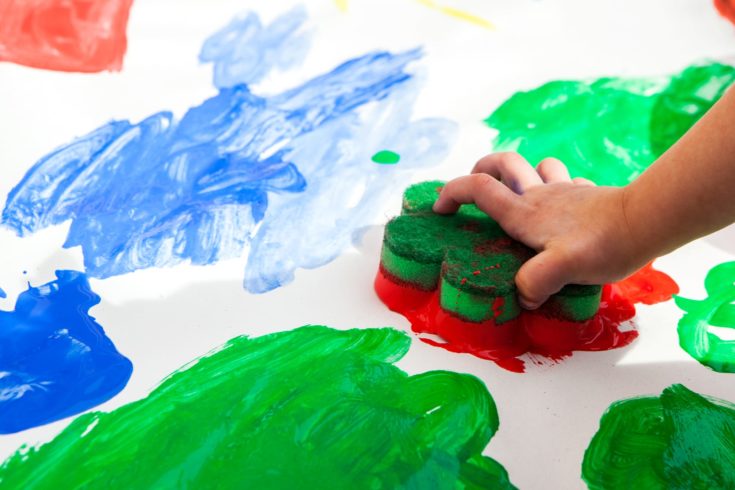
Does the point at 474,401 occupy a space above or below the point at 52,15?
below

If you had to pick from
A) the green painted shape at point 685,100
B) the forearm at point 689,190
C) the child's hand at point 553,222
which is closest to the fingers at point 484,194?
the child's hand at point 553,222

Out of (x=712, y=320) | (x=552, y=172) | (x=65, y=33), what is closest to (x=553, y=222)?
(x=552, y=172)

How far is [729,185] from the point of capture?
0.93 meters

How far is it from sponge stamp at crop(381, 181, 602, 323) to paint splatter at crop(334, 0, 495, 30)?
2.54 ft

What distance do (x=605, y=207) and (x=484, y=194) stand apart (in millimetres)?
228

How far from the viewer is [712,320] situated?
51.1 inches

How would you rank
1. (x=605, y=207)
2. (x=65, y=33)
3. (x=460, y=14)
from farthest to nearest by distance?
(x=460, y=14) < (x=65, y=33) < (x=605, y=207)

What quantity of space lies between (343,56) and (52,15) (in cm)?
65

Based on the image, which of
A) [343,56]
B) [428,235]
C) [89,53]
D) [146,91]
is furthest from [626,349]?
[89,53]

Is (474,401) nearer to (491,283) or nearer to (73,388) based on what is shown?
(491,283)

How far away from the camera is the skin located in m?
0.95

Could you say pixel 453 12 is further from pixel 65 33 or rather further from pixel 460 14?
pixel 65 33

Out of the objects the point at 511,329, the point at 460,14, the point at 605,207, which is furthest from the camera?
the point at 460,14

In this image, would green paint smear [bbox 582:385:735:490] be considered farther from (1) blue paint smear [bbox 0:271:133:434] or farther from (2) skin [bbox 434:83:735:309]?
(1) blue paint smear [bbox 0:271:133:434]
